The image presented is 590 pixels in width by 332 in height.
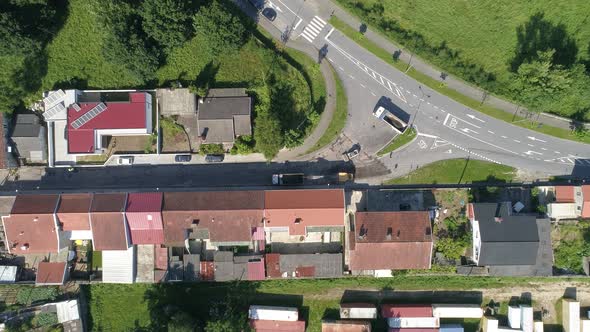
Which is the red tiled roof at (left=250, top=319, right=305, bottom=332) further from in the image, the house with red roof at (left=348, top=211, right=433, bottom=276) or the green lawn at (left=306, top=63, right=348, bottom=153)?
the green lawn at (left=306, top=63, right=348, bottom=153)

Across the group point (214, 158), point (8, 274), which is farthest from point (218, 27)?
point (8, 274)

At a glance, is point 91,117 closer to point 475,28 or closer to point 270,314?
point 270,314

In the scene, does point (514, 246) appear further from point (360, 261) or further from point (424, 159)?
point (360, 261)

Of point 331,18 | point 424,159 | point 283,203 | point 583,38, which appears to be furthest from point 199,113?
point 583,38

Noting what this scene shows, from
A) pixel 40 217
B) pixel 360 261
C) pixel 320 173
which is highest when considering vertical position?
pixel 320 173

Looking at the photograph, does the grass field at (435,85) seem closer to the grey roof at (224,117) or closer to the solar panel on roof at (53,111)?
the grey roof at (224,117)

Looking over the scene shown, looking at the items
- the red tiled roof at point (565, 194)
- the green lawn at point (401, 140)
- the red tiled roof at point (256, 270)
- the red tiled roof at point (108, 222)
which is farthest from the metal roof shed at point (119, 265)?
the red tiled roof at point (565, 194)
